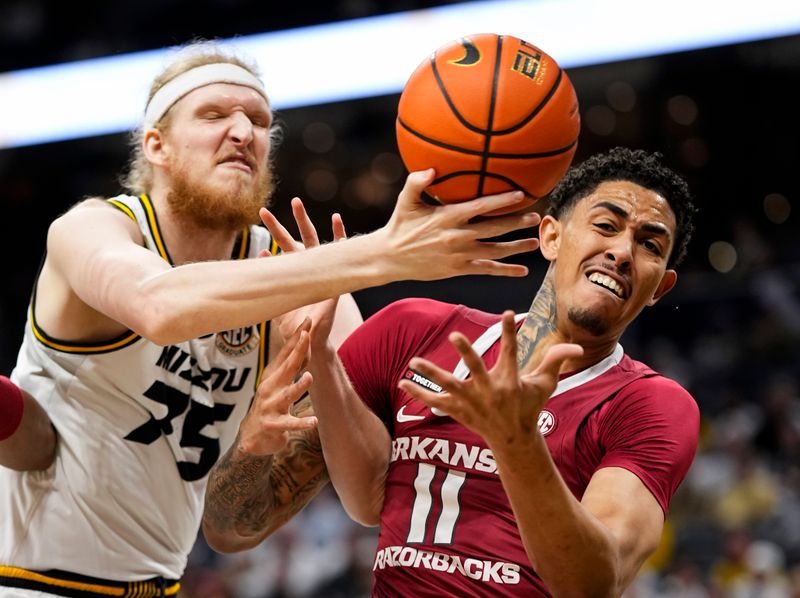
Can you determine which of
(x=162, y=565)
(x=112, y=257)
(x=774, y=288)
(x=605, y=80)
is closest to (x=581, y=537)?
(x=112, y=257)

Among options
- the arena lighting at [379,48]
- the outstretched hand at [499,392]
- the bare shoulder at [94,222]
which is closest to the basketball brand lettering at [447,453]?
the outstretched hand at [499,392]

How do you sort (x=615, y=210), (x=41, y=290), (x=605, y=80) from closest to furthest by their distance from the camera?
(x=615, y=210)
(x=41, y=290)
(x=605, y=80)

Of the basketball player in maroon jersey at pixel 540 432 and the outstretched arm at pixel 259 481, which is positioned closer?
the basketball player in maroon jersey at pixel 540 432

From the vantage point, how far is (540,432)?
270 centimetres

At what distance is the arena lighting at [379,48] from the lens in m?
11.4

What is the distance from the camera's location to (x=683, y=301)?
1209 centimetres

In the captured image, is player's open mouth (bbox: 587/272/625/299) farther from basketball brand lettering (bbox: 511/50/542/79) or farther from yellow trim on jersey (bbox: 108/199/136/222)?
yellow trim on jersey (bbox: 108/199/136/222)

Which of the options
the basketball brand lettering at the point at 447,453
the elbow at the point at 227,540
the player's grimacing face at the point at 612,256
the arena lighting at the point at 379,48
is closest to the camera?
the basketball brand lettering at the point at 447,453

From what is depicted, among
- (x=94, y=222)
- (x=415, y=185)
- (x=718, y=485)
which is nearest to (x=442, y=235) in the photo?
(x=415, y=185)

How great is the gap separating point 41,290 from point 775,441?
28.6ft

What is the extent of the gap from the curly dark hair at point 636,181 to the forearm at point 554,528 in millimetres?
1261

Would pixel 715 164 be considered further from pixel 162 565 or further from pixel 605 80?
pixel 162 565

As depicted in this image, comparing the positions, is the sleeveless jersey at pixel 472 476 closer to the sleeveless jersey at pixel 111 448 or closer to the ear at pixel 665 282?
the ear at pixel 665 282

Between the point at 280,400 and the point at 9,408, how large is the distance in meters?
0.98
